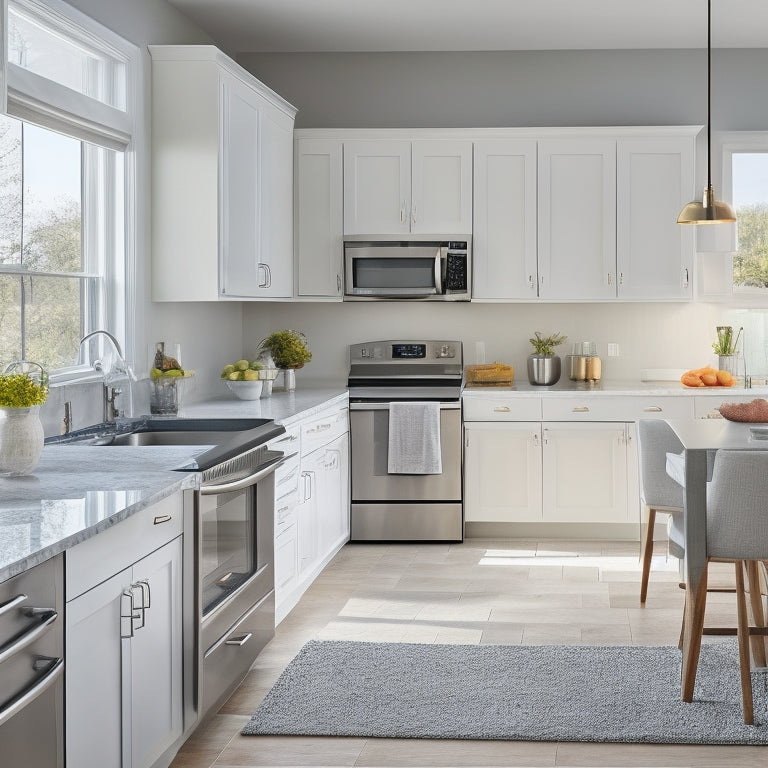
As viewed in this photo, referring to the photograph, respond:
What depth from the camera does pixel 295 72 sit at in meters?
6.36

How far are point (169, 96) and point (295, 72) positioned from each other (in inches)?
71.6

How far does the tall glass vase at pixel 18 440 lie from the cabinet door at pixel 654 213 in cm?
414

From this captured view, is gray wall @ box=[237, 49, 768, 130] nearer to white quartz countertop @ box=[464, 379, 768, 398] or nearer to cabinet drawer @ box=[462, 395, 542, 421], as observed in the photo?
white quartz countertop @ box=[464, 379, 768, 398]

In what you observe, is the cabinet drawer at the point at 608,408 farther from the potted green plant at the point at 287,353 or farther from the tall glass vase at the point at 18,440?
the tall glass vase at the point at 18,440

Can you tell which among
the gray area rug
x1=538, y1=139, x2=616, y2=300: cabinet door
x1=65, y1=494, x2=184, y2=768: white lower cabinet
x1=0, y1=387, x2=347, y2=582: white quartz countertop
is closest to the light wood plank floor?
the gray area rug

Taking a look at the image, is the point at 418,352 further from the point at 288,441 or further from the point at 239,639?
the point at 239,639

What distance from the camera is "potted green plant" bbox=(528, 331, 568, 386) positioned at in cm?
615

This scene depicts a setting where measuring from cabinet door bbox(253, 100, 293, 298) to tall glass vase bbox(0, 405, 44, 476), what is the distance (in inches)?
104

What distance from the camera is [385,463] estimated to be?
229 inches

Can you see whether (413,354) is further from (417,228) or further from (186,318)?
(186,318)

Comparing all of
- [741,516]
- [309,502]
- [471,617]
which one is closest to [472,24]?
[309,502]

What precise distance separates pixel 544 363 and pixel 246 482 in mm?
3142

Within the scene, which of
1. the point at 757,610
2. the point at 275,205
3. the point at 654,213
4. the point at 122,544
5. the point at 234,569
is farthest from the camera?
the point at 654,213

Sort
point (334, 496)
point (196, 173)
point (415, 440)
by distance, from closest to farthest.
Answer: point (196, 173) → point (334, 496) → point (415, 440)
